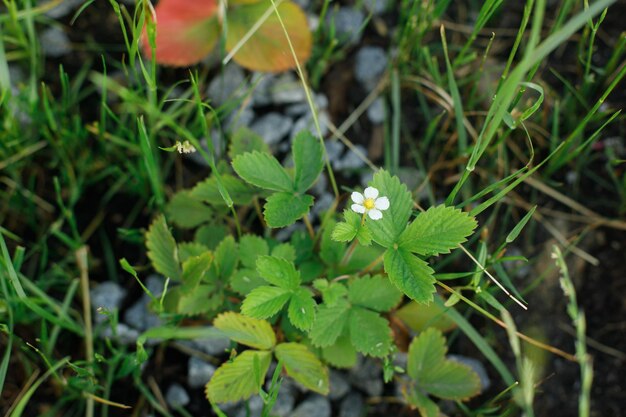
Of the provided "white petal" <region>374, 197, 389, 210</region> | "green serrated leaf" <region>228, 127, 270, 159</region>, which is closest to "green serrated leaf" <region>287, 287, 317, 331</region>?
"white petal" <region>374, 197, 389, 210</region>

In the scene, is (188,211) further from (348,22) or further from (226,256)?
(348,22)

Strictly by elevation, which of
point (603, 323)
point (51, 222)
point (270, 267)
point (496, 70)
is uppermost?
point (496, 70)

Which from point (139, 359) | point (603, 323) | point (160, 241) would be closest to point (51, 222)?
point (160, 241)

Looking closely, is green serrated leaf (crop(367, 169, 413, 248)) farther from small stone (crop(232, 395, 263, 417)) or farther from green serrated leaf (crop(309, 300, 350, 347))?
small stone (crop(232, 395, 263, 417))

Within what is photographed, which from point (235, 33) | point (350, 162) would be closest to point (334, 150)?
point (350, 162)

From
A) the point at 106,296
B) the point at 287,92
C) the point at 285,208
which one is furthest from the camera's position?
the point at 287,92

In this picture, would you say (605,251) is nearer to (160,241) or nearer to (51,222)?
(160,241)

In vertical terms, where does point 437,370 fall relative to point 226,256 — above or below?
below
